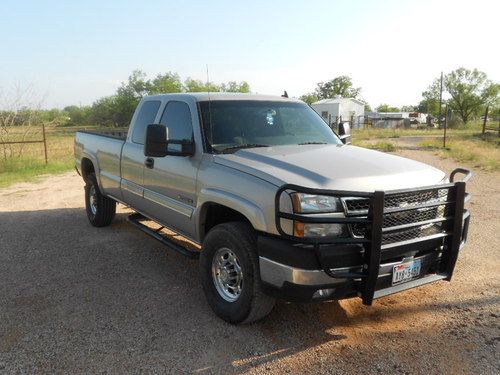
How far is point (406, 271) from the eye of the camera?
3191 mm

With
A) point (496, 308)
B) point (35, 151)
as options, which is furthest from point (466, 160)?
point (35, 151)

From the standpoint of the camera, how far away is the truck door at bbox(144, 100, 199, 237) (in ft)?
13.1

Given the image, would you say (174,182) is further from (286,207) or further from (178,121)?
(286,207)

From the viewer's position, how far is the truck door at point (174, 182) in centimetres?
400

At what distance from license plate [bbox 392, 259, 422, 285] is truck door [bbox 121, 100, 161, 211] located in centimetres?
292

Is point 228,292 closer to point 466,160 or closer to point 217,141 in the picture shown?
point 217,141

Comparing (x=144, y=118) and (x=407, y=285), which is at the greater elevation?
(x=144, y=118)

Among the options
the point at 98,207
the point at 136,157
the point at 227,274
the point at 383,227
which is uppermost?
the point at 136,157

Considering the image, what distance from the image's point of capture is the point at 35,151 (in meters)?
16.2

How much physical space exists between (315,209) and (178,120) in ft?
6.87

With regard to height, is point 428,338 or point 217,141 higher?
point 217,141

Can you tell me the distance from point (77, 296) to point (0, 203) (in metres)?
5.69

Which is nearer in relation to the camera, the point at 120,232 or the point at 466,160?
the point at 120,232

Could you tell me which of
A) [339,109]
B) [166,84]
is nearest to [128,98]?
[166,84]
